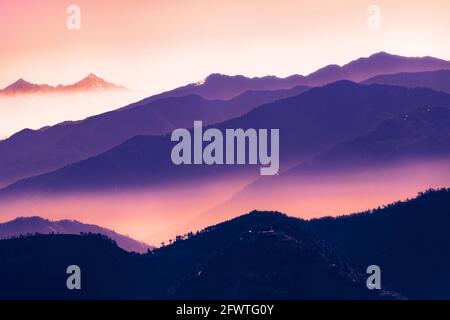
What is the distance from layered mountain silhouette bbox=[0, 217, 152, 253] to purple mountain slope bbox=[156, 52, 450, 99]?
1976cm

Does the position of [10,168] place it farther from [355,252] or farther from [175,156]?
[355,252]

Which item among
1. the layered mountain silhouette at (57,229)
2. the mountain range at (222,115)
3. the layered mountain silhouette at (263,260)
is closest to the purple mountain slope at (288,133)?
the mountain range at (222,115)

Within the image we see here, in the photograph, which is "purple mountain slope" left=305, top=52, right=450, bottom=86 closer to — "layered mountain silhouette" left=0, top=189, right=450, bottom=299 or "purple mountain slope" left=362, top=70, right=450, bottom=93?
"purple mountain slope" left=362, top=70, right=450, bottom=93

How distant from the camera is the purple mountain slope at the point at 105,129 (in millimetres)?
100125

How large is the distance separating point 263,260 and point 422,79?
37336 millimetres

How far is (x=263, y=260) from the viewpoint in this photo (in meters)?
67.1

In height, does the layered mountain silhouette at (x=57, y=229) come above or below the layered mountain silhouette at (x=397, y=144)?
below

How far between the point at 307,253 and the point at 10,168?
1710 inches

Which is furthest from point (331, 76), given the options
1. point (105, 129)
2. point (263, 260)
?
point (263, 260)

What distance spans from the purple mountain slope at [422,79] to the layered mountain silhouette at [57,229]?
3224 cm

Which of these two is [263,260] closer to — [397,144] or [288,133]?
[397,144]

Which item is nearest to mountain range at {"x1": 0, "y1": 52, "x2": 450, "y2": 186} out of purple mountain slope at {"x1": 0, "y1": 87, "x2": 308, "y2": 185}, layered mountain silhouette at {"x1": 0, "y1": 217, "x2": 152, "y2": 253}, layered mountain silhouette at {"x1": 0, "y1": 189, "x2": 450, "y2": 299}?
purple mountain slope at {"x1": 0, "y1": 87, "x2": 308, "y2": 185}

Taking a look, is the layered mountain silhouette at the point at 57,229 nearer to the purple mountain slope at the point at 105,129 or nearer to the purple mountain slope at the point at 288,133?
the purple mountain slope at the point at 288,133

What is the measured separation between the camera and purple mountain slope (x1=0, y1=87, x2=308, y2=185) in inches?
3942
